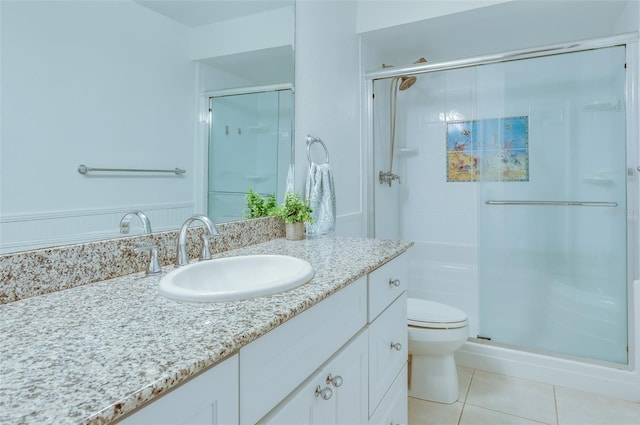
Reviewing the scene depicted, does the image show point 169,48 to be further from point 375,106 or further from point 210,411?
point 375,106

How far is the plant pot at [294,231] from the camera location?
1675 mm

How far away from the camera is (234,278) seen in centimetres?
118

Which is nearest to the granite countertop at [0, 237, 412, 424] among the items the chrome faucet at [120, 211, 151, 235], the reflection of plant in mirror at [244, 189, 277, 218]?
the chrome faucet at [120, 211, 151, 235]

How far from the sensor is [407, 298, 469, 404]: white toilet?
1.86 meters

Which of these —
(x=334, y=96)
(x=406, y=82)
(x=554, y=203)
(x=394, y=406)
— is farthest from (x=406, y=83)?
(x=394, y=406)

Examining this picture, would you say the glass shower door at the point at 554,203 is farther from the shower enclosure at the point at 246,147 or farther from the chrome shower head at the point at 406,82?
the shower enclosure at the point at 246,147

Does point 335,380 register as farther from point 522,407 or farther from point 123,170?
point 522,407

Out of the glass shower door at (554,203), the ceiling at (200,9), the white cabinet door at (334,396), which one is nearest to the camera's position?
the white cabinet door at (334,396)

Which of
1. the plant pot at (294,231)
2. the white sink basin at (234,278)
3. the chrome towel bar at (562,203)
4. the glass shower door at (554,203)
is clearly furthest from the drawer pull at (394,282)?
the chrome towel bar at (562,203)

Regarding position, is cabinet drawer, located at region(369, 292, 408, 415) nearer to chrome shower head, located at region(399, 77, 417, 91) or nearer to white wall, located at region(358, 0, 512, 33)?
white wall, located at region(358, 0, 512, 33)

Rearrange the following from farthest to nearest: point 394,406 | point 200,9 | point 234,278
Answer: point 394,406, point 200,9, point 234,278

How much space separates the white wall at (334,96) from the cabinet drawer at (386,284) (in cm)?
70

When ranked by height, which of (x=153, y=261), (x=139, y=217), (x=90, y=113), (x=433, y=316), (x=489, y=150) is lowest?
(x=433, y=316)

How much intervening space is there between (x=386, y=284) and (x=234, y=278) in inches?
20.4
